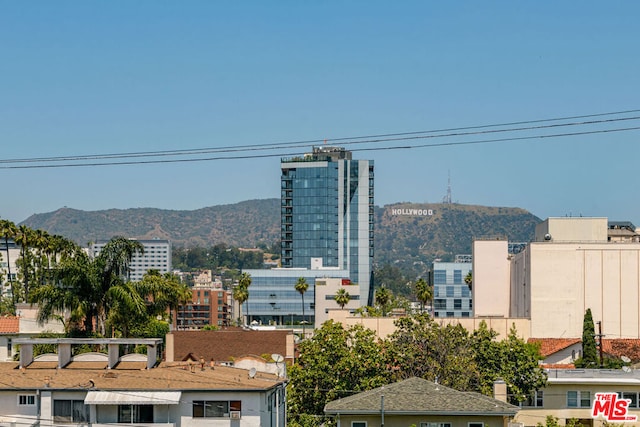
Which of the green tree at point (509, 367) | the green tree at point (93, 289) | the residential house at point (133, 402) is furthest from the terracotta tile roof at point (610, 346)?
the residential house at point (133, 402)

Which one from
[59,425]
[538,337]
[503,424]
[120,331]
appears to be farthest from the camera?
[538,337]

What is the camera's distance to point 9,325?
9756cm

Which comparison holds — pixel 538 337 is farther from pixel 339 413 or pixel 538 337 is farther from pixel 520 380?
pixel 339 413

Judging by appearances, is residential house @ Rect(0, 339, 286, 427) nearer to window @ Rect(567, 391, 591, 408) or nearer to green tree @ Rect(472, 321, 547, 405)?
green tree @ Rect(472, 321, 547, 405)

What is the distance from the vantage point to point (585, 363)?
111 m

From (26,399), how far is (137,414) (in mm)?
5640

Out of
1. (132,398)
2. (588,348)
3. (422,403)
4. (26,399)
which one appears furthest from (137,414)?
(588,348)

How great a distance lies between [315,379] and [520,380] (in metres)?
15.4

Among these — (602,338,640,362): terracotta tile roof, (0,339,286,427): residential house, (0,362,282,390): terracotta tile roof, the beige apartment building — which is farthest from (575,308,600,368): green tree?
(0,339,286,427): residential house

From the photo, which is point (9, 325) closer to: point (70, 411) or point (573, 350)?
point (70, 411)

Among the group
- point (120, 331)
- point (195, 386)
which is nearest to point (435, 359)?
point (120, 331)

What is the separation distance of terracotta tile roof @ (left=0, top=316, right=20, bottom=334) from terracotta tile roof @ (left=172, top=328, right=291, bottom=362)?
2333cm

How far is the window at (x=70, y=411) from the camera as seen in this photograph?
56188mm

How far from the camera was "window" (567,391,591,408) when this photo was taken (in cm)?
7994
